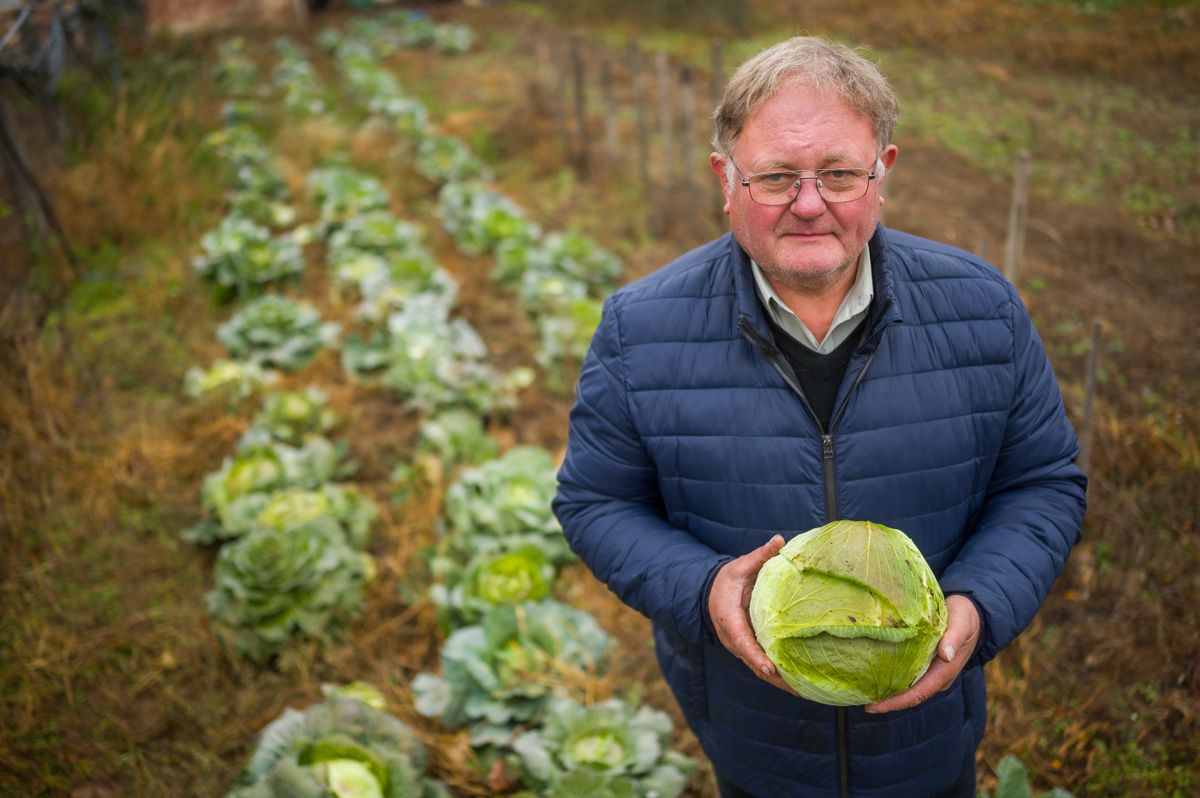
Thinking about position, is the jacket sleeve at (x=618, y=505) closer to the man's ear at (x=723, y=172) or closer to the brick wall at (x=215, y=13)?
the man's ear at (x=723, y=172)

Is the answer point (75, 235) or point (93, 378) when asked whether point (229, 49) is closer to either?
point (75, 235)

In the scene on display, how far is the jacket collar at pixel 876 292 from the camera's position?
1.79 m

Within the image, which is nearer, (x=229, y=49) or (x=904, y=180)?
(x=904, y=180)

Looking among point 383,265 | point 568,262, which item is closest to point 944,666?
point 568,262

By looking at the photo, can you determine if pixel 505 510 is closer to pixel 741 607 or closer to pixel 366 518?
pixel 366 518

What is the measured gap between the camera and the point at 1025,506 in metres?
1.86

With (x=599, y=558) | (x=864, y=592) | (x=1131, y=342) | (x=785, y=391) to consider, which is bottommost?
(x=1131, y=342)

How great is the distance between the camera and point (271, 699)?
361 cm

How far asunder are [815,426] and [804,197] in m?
0.47

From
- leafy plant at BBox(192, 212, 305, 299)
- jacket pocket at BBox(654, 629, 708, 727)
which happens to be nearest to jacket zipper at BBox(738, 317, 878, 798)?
jacket pocket at BBox(654, 629, 708, 727)

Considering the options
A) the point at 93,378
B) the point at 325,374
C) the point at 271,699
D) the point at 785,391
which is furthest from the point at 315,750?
the point at 93,378

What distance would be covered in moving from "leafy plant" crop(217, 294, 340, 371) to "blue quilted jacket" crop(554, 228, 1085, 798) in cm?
430

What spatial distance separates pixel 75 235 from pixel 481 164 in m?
3.73

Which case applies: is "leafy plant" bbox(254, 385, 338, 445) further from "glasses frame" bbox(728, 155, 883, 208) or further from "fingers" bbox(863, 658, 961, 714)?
"fingers" bbox(863, 658, 961, 714)
